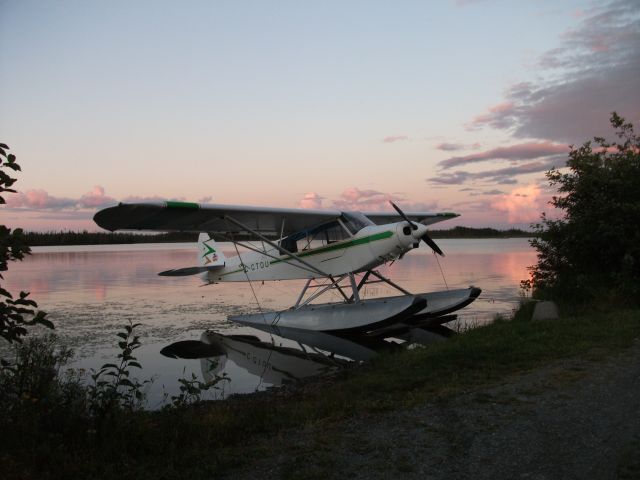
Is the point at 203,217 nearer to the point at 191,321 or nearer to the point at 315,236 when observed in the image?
the point at 315,236

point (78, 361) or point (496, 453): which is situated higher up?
point (496, 453)

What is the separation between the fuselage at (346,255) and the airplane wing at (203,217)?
68cm

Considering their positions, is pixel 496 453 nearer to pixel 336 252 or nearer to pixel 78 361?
pixel 78 361

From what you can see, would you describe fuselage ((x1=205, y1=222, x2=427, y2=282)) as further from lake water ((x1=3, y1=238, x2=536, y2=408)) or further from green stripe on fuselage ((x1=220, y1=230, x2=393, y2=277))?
lake water ((x1=3, y1=238, x2=536, y2=408))

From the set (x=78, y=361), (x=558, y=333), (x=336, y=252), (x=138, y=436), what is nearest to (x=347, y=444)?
(x=138, y=436)

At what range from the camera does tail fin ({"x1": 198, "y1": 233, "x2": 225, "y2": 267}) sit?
15134 mm

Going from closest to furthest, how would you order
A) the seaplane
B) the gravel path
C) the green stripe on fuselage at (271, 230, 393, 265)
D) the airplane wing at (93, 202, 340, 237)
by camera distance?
the gravel path, the airplane wing at (93, 202, 340, 237), the seaplane, the green stripe on fuselage at (271, 230, 393, 265)

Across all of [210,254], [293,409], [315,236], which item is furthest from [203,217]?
[293,409]

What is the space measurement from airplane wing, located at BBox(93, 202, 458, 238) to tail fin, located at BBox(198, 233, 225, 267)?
2.97 meters

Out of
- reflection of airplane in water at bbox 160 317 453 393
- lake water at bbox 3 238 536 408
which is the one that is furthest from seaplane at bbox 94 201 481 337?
lake water at bbox 3 238 536 408

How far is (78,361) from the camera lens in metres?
8.14

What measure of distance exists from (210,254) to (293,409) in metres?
11.0

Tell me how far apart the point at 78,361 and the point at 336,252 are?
5386 millimetres

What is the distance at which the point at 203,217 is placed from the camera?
10375 mm
